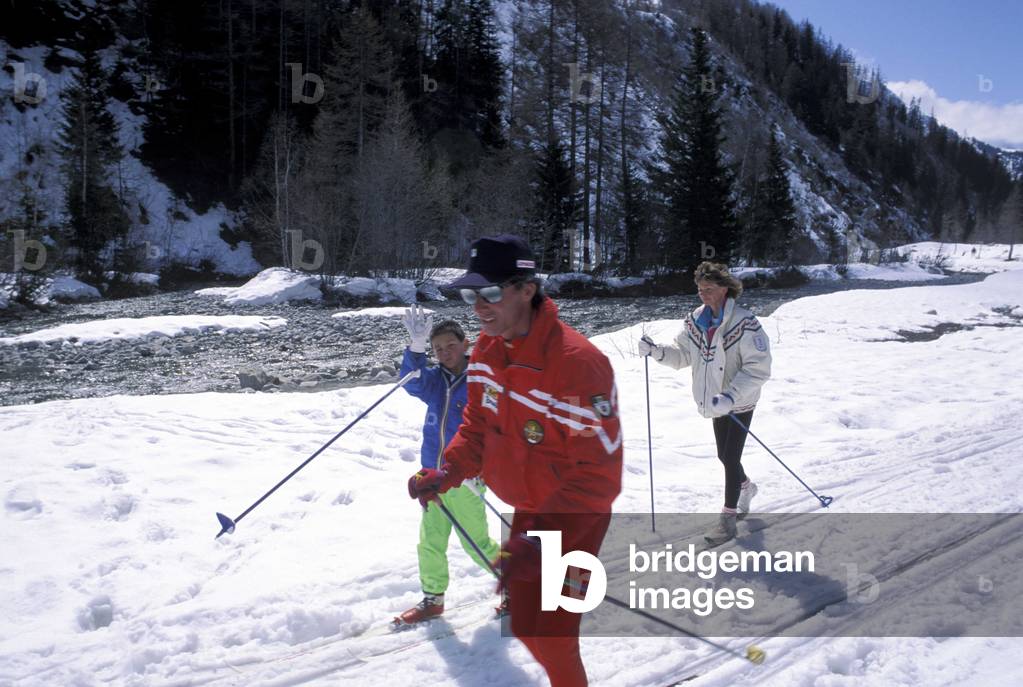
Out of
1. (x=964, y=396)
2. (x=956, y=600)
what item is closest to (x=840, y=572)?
(x=956, y=600)

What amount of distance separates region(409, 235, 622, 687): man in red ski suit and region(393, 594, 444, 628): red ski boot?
53.8 inches

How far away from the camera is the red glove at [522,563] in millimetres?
2318

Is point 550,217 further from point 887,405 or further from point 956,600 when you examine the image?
point 956,600

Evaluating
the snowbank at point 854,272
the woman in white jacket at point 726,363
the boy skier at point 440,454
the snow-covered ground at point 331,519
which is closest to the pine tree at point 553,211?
the snowbank at point 854,272

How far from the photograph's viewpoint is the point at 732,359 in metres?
4.80

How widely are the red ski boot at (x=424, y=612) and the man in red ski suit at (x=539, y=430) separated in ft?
4.49

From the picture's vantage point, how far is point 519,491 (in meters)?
2.68

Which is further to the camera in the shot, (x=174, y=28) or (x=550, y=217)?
(x=174, y=28)

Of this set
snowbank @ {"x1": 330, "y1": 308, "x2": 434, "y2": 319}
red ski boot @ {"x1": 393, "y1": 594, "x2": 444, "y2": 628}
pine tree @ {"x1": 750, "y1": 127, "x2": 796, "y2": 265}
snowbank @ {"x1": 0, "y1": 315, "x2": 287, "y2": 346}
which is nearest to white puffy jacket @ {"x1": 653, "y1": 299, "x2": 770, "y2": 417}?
red ski boot @ {"x1": 393, "y1": 594, "x2": 444, "y2": 628}

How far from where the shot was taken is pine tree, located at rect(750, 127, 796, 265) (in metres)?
42.4

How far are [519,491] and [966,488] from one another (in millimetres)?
4753

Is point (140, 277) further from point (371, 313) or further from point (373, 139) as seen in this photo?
point (371, 313)

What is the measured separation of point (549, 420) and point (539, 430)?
72 mm

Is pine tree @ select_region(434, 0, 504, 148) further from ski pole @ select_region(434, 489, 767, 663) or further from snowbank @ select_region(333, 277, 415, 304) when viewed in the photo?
ski pole @ select_region(434, 489, 767, 663)
